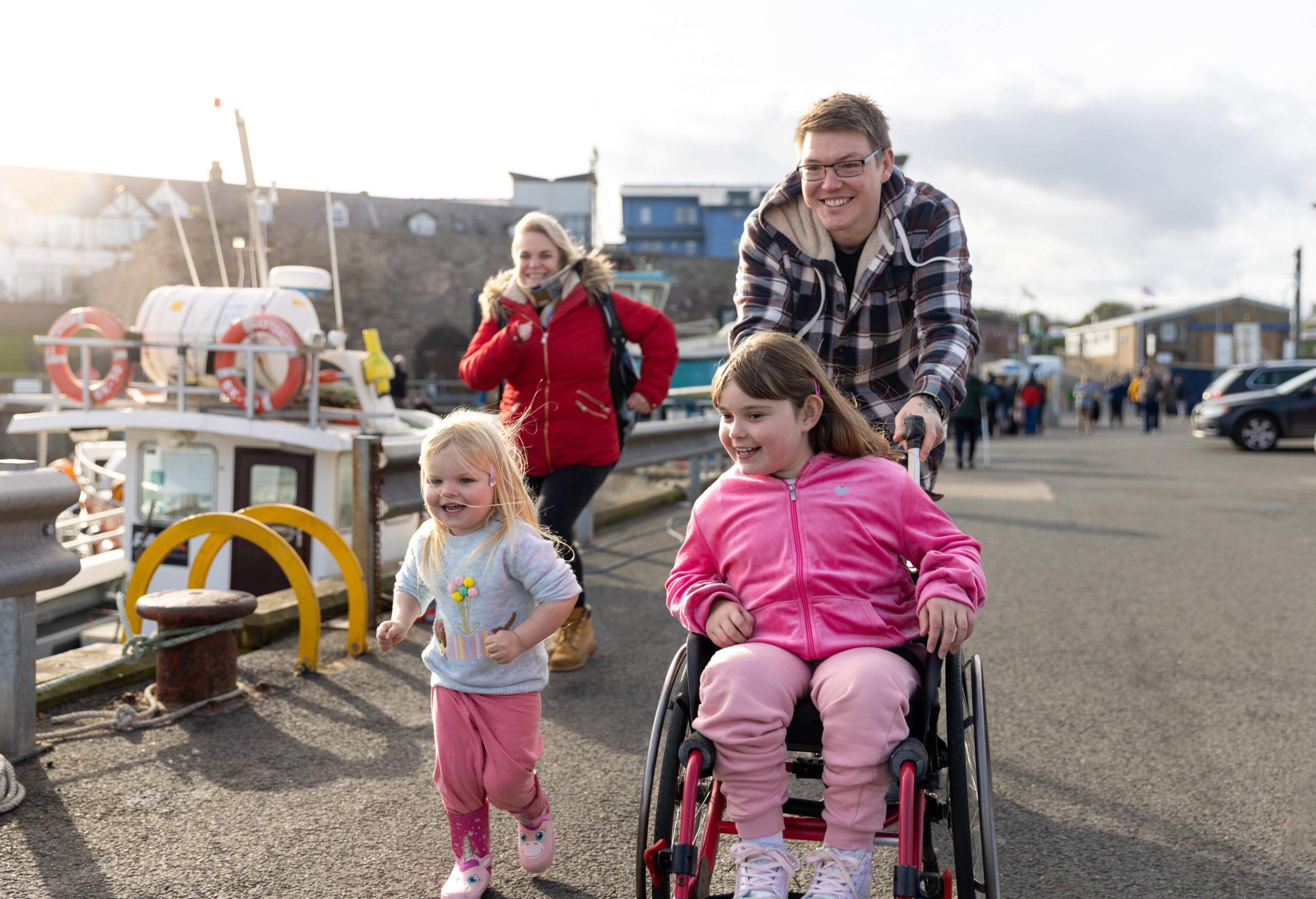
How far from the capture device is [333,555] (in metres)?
5.66

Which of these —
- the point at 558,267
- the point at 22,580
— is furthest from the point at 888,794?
the point at 558,267

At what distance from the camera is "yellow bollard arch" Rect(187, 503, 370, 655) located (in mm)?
5668

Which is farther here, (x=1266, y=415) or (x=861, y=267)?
(x=1266, y=415)

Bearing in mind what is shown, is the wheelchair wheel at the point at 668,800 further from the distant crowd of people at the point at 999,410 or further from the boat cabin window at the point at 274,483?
the distant crowd of people at the point at 999,410

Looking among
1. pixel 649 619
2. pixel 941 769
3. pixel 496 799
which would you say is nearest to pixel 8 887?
pixel 496 799

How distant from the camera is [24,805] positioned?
3707 millimetres

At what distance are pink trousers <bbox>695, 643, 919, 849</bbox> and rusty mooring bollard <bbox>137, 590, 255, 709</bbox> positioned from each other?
2.86 meters

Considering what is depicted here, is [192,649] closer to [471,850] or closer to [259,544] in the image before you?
[259,544]

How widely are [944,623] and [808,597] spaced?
329mm

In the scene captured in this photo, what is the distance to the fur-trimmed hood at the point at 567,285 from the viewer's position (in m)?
5.37

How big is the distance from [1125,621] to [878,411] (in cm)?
388

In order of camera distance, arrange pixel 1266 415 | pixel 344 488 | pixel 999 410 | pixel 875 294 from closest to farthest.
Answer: pixel 875 294 < pixel 344 488 < pixel 1266 415 < pixel 999 410

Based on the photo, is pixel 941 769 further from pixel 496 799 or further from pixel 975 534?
pixel 975 534

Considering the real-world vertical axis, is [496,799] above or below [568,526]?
below
